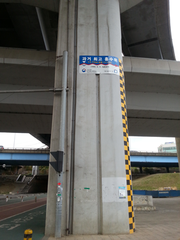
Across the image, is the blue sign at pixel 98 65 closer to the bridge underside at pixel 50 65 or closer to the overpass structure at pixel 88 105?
the overpass structure at pixel 88 105

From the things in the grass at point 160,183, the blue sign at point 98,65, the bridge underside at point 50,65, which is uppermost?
the bridge underside at point 50,65

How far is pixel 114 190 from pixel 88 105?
10.9 ft

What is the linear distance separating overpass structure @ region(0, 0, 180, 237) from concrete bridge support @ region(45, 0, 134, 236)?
0.09ft

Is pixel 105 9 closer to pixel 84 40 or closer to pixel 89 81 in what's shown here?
pixel 84 40

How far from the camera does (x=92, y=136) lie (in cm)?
718

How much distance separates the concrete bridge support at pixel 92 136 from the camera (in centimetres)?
632

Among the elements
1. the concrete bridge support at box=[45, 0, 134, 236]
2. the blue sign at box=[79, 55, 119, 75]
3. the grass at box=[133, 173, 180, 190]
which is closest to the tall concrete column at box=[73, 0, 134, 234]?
the concrete bridge support at box=[45, 0, 134, 236]

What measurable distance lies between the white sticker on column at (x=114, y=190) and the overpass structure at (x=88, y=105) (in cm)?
3

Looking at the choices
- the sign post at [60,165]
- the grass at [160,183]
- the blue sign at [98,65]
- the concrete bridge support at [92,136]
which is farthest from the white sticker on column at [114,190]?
the grass at [160,183]

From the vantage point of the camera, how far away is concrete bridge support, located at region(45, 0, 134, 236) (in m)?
6.32

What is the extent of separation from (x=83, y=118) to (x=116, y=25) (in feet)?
16.1

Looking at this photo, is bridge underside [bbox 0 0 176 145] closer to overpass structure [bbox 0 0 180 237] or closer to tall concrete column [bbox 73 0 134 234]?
overpass structure [bbox 0 0 180 237]

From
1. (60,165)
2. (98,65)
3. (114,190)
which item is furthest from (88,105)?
(114,190)

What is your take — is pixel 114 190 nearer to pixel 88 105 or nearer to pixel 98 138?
pixel 98 138
